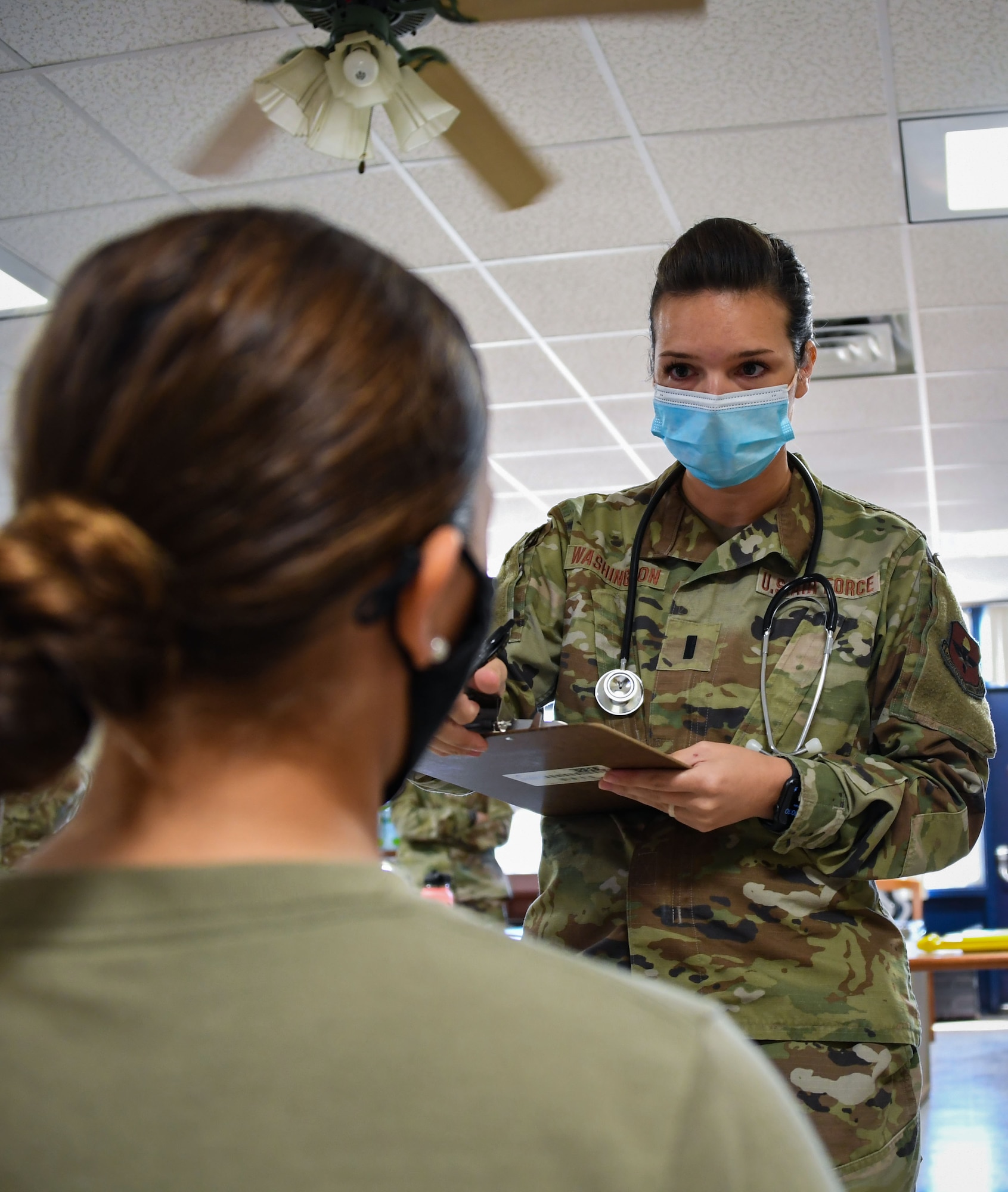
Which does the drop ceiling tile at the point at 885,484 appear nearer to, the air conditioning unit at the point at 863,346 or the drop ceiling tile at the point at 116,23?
the air conditioning unit at the point at 863,346

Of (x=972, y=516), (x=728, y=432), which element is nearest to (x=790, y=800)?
(x=728, y=432)

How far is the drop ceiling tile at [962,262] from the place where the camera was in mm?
3736

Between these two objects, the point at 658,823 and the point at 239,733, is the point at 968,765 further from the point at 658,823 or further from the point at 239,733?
the point at 239,733

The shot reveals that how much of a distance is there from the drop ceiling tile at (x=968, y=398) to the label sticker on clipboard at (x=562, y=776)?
4.18 meters

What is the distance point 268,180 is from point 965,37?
200 centimetres

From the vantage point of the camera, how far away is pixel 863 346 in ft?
15.2

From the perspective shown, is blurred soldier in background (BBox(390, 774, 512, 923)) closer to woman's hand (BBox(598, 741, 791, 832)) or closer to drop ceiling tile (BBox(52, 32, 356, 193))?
drop ceiling tile (BBox(52, 32, 356, 193))

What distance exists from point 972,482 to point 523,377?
9.17 feet

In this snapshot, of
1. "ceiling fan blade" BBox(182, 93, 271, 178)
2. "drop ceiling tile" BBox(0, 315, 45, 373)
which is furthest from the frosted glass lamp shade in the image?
"drop ceiling tile" BBox(0, 315, 45, 373)

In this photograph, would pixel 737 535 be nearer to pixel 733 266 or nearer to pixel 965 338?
pixel 733 266

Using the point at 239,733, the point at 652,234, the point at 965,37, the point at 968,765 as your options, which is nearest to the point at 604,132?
the point at 652,234

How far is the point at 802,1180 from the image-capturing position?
0.46 m

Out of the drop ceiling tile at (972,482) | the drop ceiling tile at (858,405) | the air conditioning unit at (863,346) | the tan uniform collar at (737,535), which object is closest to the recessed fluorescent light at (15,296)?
the air conditioning unit at (863,346)

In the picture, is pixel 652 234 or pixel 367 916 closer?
pixel 367 916
